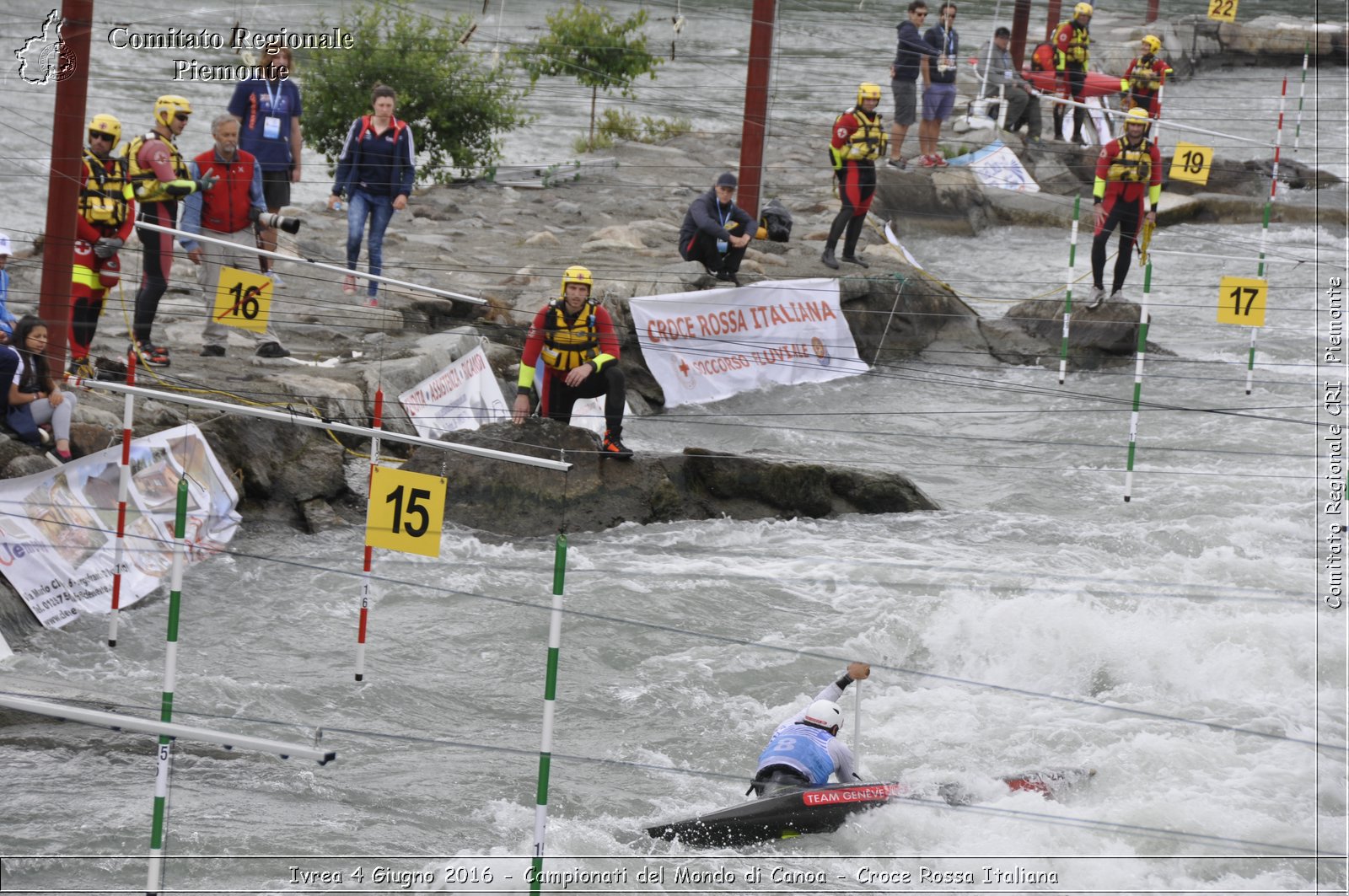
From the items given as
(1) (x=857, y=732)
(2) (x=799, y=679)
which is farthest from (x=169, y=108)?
(1) (x=857, y=732)

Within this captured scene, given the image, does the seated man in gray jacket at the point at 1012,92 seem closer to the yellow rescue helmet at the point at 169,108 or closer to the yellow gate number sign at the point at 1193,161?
the yellow gate number sign at the point at 1193,161

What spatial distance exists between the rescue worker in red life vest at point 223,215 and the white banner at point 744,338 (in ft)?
11.9

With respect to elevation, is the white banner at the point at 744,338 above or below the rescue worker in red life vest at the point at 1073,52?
below

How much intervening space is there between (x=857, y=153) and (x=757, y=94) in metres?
1.23

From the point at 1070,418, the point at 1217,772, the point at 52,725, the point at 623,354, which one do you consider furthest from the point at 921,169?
the point at 52,725

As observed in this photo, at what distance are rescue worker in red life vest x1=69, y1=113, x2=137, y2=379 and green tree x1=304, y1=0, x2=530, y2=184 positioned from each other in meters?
7.00

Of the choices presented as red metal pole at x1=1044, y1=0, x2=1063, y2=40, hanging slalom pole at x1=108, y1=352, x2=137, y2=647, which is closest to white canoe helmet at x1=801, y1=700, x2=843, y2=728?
hanging slalom pole at x1=108, y1=352, x2=137, y2=647

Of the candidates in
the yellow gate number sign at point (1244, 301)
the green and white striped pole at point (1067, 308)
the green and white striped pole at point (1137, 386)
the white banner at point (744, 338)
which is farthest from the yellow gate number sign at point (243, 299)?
the yellow gate number sign at point (1244, 301)

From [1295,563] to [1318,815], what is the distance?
364 cm

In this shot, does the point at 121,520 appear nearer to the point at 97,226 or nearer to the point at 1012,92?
the point at 97,226

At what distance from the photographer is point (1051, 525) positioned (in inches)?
471

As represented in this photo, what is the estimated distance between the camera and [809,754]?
7.41 meters

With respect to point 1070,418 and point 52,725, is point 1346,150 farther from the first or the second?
point 52,725

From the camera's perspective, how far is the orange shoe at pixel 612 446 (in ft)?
35.7
